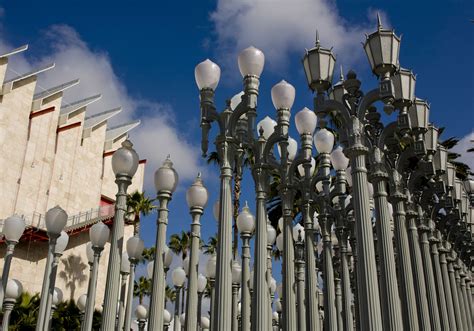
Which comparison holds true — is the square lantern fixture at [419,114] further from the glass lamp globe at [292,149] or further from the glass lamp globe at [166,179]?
the glass lamp globe at [166,179]

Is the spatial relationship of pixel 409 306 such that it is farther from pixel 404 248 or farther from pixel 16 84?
pixel 16 84

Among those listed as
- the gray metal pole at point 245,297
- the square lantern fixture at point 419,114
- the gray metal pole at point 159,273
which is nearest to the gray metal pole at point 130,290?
the gray metal pole at point 159,273

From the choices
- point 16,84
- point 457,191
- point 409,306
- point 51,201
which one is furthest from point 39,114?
point 409,306

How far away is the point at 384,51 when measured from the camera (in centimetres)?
786

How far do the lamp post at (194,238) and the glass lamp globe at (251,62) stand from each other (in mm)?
2624

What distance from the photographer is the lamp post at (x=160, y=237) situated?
27.8 feet

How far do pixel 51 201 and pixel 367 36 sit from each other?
3342 cm

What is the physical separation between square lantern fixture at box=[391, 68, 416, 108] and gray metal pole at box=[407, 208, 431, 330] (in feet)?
11.3

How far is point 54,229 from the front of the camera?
34.8ft

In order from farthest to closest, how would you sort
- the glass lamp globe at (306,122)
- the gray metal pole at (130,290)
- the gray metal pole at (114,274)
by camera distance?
the gray metal pole at (130,290), the glass lamp globe at (306,122), the gray metal pole at (114,274)

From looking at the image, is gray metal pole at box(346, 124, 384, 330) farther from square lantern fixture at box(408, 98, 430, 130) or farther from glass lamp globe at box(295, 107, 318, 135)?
glass lamp globe at box(295, 107, 318, 135)

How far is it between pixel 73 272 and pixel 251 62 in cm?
3255

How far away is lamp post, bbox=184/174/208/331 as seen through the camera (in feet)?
30.6

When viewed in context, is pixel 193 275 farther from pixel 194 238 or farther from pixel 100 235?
pixel 100 235
